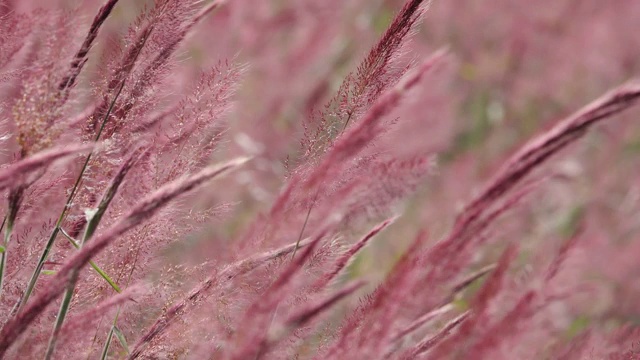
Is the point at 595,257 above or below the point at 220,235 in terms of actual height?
below

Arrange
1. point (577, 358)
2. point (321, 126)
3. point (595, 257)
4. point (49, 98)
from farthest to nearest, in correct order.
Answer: point (595, 257) → point (577, 358) → point (321, 126) → point (49, 98)

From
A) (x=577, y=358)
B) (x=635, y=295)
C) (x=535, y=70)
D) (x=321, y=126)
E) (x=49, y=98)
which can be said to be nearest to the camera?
(x=49, y=98)

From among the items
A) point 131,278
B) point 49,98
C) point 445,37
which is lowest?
point 131,278

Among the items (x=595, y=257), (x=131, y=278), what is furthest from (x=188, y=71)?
(x=131, y=278)

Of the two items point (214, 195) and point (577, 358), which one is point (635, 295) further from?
point (577, 358)

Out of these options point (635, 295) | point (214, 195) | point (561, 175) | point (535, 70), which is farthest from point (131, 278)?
point (535, 70)

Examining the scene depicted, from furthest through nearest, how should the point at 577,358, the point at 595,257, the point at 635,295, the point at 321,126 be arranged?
the point at 595,257 < the point at 635,295 < the point at 577,358 < the point at 321,126

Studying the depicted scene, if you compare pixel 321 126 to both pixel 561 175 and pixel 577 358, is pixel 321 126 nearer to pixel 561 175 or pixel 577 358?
pixel 561 175

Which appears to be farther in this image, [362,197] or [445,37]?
[445,37]

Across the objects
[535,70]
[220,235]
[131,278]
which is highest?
[535,70]
